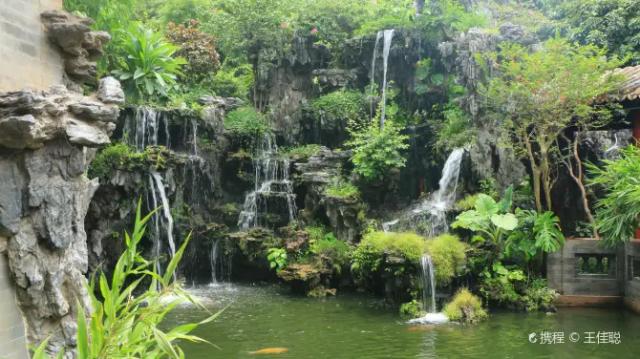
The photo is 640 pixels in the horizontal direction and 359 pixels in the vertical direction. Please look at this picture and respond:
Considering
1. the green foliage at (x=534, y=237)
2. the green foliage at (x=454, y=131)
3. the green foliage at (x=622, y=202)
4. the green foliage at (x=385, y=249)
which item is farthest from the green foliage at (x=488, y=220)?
the green foliage at (x=454, y=131)

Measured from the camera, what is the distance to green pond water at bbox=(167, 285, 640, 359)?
929 cm

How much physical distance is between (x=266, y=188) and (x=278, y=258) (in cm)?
328

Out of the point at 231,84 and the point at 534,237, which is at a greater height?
the point at 231,84

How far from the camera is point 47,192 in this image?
6285mm

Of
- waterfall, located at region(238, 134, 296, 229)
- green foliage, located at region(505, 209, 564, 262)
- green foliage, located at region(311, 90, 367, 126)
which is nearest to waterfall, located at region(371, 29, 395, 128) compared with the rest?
green foliage, located at region(311, 90, 367, 126)

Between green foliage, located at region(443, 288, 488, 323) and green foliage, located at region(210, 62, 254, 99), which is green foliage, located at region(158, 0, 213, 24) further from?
green foliage, located at region(443, 288, 488, 323)

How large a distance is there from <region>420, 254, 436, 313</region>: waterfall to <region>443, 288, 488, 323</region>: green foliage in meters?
0.48

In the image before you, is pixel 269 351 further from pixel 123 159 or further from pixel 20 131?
pixel 123 159

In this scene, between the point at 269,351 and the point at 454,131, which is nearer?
the point at 269,351

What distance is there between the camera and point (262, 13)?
21.6 meters

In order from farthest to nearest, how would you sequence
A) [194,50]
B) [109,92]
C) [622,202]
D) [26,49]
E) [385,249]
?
1. [194,50]
2. [385,249]
3. [622,202]
4. [109,92]
5. [26,49]

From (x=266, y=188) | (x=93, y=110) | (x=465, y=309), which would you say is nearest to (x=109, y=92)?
(x=93, y=110)

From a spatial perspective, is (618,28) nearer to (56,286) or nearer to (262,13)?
(262,13)

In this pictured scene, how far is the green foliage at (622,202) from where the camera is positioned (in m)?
11.8
